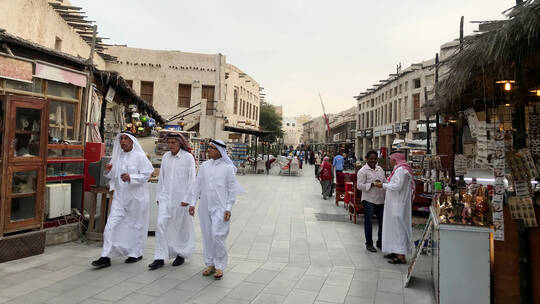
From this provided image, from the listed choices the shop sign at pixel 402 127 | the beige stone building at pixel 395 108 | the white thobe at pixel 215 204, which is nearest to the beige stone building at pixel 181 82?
the beige stone building at pixel 395 108

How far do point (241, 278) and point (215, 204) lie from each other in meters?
0.99

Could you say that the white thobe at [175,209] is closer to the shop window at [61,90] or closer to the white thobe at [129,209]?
the white thobe at [129,209]

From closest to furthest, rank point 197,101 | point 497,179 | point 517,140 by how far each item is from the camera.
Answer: point 497,179 → point 517,140 → point 197,101

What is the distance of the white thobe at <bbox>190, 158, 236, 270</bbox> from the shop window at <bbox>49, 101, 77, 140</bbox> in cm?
368

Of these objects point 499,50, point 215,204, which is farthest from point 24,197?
point 499,50

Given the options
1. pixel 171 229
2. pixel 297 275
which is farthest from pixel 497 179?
pixel 171 229

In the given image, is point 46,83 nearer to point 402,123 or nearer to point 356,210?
point 356,210

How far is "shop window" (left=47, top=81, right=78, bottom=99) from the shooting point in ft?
19.6

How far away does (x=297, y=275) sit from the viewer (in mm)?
4418

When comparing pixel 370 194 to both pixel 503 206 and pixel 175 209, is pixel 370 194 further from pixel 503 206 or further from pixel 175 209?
pixel 175 209

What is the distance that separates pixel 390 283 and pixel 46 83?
20.5 ft

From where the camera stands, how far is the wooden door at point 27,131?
4.67 meters

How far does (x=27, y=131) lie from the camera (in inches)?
194

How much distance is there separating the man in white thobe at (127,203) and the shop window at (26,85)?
202cm
